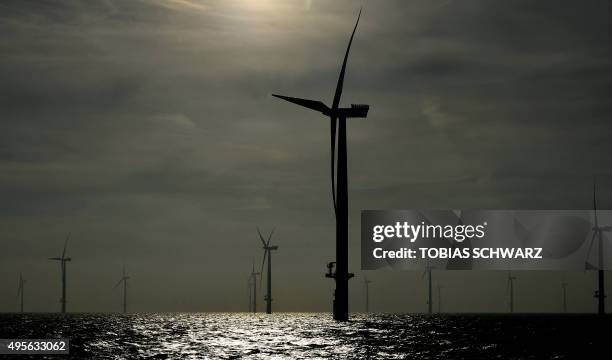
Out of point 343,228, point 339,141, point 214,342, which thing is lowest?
point 214,342

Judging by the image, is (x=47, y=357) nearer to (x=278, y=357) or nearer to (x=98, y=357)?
(x=98, y=357)

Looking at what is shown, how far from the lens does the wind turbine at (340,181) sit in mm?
149000

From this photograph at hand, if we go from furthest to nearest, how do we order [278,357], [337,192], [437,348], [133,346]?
[337,192] < [133,346] < [437,348] < [278,357]

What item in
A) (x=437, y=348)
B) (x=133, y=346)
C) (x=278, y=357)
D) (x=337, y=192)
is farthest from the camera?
(x=337, y=192)

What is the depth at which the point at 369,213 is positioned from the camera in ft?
350

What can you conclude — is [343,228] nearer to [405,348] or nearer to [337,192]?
[337,192]

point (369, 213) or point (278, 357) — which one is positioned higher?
point (369, 213)

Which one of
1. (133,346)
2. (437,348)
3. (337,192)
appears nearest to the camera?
(437,348)

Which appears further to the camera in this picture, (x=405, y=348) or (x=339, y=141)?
(x=339, y=141)

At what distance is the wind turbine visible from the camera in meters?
149

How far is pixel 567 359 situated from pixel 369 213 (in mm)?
32424

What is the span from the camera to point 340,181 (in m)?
150

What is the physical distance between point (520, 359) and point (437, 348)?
15372 millimetres

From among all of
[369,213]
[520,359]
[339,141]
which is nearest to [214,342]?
[369,213]
